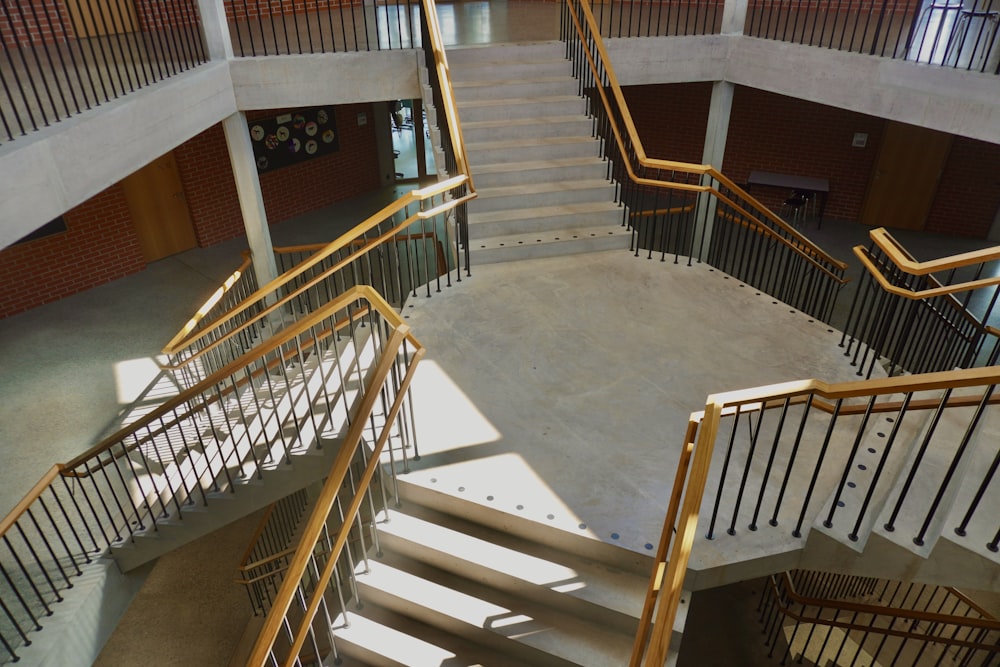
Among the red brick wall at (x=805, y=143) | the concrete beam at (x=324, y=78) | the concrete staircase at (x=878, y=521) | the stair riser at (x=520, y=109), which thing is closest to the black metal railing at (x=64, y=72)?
the concrete beam at (x=324, y=78)

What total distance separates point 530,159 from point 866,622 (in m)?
5.75

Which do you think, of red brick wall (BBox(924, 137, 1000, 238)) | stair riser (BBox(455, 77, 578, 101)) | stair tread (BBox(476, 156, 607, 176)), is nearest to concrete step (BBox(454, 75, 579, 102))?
stair riser (BBox(455, 77, 578, 101))

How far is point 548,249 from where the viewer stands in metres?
6.66

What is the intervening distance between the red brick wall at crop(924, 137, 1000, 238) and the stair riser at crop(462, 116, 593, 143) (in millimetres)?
7286

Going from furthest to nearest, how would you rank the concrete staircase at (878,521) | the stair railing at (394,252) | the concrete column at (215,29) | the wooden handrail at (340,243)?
the concrete column at (215,29) → the stair railing at (394,252) → the wooden handrail at (340,243) → the concrete staircase at (878,521)

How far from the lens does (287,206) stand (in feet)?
40.3

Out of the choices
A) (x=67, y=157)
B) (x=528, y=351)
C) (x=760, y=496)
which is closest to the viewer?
(x=760, y=496)

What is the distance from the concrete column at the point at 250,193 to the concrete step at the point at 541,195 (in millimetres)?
2741

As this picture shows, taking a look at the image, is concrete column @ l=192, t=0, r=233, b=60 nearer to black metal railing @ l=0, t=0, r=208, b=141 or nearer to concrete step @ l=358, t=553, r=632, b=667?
black metal railing @ l=0, t=0, r=208, b=141

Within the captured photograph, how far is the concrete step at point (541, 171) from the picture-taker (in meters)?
7.04

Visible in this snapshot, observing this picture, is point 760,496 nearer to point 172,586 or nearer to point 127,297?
point 172,586

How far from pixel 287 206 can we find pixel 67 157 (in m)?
7.81

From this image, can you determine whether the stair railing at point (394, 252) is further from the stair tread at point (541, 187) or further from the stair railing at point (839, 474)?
the stair railing at point (839, 474)

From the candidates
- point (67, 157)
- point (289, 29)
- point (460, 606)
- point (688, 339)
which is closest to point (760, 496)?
point (460, 606)
